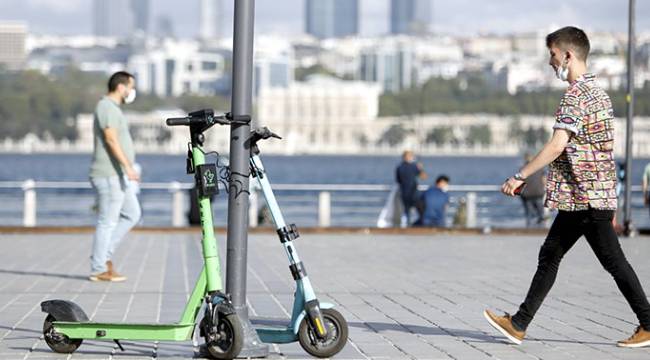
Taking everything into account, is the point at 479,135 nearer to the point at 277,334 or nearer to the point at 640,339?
the point at 640,339

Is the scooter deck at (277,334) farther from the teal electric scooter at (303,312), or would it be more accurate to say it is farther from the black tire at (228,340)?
the black tire at (228,340)

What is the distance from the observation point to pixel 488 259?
16359mm

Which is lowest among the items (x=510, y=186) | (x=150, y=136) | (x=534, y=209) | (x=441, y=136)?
(x=150, y=136)

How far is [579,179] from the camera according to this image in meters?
8.48

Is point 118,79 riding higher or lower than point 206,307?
higher

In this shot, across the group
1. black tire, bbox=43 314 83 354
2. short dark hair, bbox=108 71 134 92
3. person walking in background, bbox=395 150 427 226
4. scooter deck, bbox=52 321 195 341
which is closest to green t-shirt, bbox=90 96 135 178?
short dark hair, bbox=108 71 134 92

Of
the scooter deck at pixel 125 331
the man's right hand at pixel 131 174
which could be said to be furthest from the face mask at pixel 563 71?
the man's right hand at pixel 131 174

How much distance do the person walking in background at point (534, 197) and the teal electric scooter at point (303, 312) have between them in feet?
58.4

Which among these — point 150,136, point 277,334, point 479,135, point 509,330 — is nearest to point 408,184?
point 509,330

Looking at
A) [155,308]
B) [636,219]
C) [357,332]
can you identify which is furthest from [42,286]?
[636,219]

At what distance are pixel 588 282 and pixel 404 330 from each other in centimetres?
399

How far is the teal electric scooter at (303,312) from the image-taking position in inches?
314

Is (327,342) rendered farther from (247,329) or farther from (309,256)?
(309,256)

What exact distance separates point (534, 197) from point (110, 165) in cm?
1457
